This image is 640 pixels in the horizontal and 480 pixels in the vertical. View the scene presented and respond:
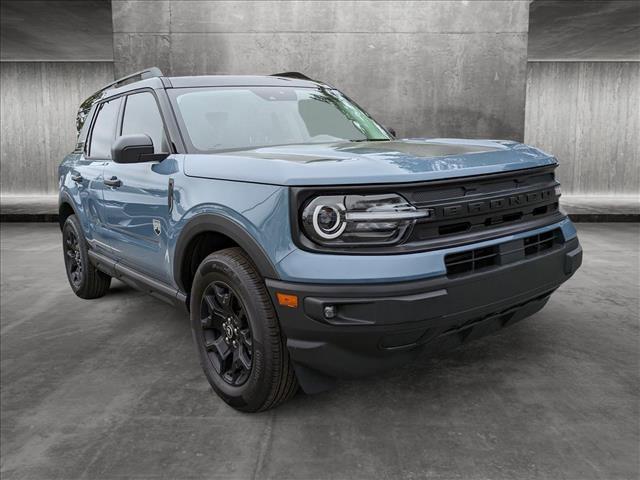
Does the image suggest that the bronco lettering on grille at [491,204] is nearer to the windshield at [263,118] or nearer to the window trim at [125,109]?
the windshield at [263,118]

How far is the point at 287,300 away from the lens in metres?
2.39

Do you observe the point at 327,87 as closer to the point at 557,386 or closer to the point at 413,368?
the point at 413,368

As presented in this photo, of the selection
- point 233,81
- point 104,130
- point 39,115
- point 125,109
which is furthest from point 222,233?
point 39,115

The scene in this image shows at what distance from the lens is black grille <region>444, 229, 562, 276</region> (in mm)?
2412

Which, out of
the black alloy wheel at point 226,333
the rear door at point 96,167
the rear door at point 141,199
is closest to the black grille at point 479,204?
the black alloy wheel at point 226,333

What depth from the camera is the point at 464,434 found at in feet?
8.45

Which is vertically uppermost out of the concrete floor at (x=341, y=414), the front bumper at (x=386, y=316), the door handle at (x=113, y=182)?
the door handle at (x=113, y=182)

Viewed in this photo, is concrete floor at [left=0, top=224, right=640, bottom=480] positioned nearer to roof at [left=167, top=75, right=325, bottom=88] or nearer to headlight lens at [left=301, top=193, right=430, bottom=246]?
headlight lens at [left=301, top=193, right=430, bottom=246]

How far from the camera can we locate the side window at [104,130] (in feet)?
14.5

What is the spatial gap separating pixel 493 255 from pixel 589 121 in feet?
44.1

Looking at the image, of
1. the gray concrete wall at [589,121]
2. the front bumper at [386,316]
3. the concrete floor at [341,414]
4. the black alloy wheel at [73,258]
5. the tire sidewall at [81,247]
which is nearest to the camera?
the front bumper at [386,316]

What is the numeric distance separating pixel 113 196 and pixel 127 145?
2.98 feet

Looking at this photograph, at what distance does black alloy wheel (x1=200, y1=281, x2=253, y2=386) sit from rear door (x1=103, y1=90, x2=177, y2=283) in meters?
0.50

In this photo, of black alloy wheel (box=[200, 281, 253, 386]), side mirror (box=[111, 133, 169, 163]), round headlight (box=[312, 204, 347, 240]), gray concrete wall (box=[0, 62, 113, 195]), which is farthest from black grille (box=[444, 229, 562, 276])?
gray concrete wall (box=[0, 62, 113, 195])
